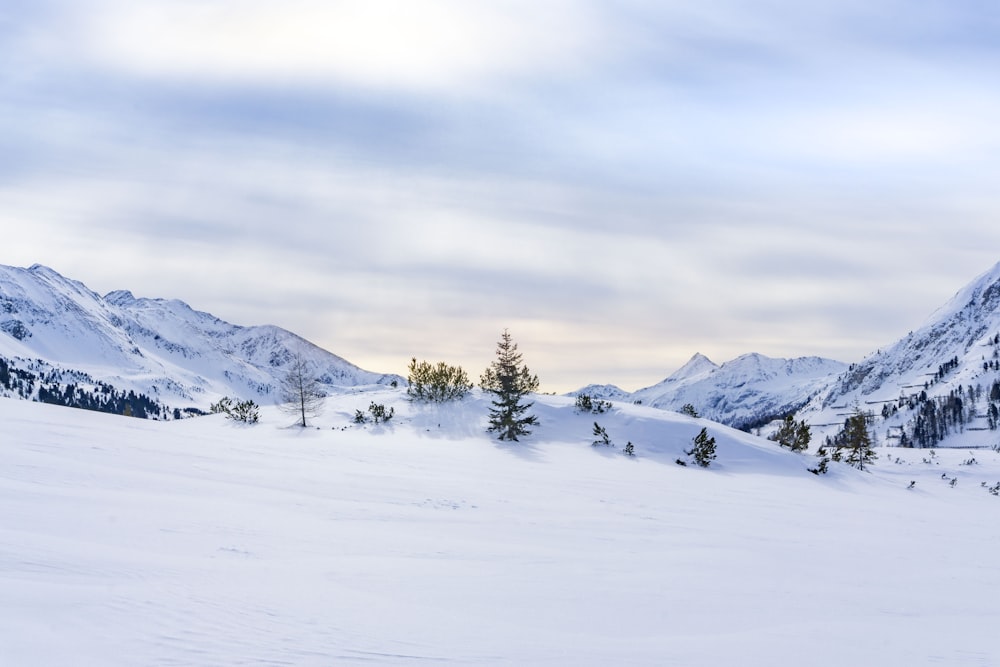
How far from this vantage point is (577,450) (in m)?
29.6

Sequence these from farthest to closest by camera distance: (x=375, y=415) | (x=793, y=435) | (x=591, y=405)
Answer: (x=591, y=405) → (x=793, y=435) → (x=375, y=415)

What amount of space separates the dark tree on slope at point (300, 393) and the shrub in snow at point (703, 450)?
60.8 feet

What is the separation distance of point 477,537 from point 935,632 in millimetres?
7306

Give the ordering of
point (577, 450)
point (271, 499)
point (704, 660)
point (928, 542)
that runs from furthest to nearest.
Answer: point (577, 450) < point (928, 542) < point (271, 499) < point (704, 660)

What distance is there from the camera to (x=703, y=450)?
96.3 ft

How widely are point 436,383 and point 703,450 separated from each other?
14680mm

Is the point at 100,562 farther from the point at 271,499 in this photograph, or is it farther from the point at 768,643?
the point at 768,643

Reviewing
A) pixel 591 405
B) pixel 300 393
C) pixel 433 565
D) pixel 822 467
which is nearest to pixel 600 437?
pixel 591 405

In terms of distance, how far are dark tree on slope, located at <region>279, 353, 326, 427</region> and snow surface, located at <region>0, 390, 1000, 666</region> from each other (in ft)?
35.3

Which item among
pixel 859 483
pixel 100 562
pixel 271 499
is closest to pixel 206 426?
pixel 271 499

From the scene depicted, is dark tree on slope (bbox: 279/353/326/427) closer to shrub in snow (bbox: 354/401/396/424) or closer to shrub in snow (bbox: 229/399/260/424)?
shrub in snow (bbox: 229/399/260/424)

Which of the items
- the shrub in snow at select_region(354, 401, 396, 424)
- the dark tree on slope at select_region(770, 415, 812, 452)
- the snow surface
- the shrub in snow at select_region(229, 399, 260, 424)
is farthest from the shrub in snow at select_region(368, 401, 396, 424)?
the dark tree on slope at select_region(770, 415, 812, 452)

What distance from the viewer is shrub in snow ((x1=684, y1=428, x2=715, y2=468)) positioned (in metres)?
29.1

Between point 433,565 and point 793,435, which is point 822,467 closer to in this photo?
point 793,435
